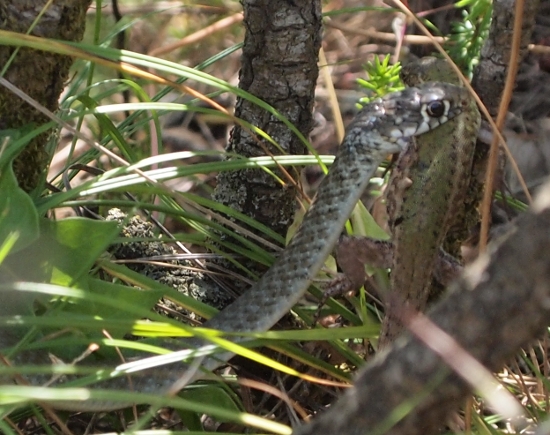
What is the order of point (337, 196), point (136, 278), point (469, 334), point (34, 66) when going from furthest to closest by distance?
1. point (337, 196)
2. point (34, 66)
3. point (136, 278)
4. point (469, 334)

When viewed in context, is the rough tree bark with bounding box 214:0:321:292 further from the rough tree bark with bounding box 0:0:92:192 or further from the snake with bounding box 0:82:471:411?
the rough tree bark with bounding box 0:0:92:192

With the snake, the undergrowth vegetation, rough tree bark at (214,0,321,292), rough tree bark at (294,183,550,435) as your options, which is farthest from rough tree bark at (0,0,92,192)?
rough tree bark at (294,183,550,435)

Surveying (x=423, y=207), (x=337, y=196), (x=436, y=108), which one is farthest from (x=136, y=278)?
(x=436, y=108)

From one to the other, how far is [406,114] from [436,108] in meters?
0.11

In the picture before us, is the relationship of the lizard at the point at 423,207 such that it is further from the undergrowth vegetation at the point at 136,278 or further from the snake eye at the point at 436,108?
the undergrowth vegetation at the point at 136,278

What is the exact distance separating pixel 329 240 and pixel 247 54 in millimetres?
673

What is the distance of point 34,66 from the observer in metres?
2.03

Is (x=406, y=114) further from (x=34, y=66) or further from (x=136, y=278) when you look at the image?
(x=34, y=66)

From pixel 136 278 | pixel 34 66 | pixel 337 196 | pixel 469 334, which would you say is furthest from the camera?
pixel 337 196

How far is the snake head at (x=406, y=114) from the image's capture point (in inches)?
81.0

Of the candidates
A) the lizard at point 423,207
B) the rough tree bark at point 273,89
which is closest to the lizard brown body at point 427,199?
the lizard at point 423,207

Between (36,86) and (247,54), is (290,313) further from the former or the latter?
(36,86)

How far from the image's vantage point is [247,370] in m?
2.18

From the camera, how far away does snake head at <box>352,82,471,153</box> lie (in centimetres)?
206
